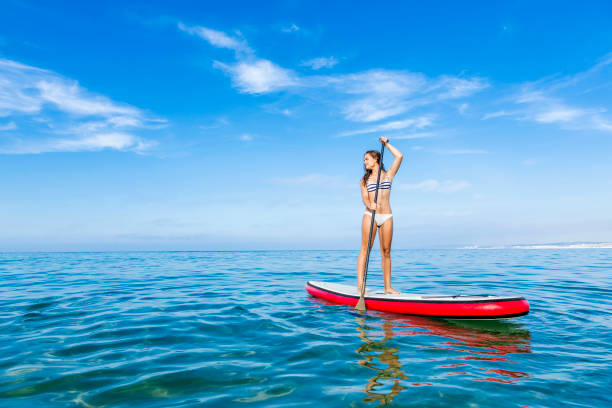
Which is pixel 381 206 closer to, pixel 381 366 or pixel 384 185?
pixel 384 185

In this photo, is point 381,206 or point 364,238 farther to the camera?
point 364,238

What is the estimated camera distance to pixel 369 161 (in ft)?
25.3

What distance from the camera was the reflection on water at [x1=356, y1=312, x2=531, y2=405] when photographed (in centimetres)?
378

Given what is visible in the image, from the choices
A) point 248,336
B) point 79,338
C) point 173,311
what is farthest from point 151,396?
point 173,311

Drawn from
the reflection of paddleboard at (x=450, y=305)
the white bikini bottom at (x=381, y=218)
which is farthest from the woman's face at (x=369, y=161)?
the reflection of paddleboard at (x=450, y=305)

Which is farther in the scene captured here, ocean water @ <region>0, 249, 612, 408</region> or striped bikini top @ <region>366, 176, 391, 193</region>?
striped bikini top @ <region>366, 176, 391, 193</region>

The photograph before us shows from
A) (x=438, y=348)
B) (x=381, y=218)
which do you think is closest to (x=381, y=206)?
(x=381, y=218)

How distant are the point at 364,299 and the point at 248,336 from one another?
9.39 feet

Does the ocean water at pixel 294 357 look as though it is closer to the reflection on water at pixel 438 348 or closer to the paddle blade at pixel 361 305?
the reflection on water at pixel 438 348

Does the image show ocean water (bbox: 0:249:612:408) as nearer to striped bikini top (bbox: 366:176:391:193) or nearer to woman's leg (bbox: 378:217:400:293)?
woman's leg (bbox: 378:217:400:293)

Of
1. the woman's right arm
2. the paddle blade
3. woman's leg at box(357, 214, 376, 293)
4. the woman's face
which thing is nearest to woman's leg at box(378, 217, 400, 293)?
woman's leg at box(357, 214, 376, 293)

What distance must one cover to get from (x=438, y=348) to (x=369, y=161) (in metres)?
4.11

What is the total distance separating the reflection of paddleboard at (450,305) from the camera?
589cm

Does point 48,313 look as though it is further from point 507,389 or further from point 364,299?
point 507,389
